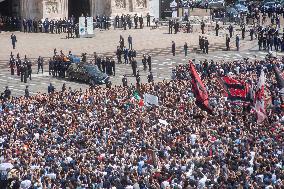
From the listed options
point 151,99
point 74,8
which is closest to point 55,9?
point 74,8

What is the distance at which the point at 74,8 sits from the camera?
205ft

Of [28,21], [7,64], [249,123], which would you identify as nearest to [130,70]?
[7,64]

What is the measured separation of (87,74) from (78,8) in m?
22.7

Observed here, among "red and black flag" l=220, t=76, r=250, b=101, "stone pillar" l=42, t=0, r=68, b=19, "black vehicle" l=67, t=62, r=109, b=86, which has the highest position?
"stone pillar" l=42, t=0, r=68, b=19

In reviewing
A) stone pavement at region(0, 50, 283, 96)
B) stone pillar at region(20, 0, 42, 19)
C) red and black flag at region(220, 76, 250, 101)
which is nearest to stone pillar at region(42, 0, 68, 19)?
stone pillar at region(20, 0, 42, 19)

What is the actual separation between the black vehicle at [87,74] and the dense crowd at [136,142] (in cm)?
494

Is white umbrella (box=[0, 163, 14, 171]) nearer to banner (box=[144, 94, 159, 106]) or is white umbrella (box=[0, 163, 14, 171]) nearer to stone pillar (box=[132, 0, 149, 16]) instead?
banner (box=[144, 94, 159, 106])

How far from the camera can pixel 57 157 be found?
2431cm

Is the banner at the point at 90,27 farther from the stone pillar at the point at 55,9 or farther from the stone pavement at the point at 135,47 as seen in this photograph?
the stone pillar at the point at 55,9

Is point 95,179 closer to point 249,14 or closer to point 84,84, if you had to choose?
point 84,84

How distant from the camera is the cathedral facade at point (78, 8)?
55656mm

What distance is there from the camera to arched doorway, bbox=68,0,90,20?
6150 centimetres

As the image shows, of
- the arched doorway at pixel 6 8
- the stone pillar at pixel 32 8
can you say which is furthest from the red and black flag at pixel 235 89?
the arched doorway at pixel 6 8

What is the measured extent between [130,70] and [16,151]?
819 inches
